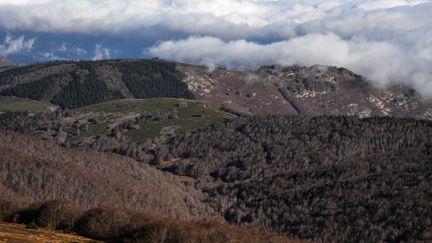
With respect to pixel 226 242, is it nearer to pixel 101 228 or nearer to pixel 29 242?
pixel 101 228

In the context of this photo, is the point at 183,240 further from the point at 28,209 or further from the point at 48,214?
the point at 28,209

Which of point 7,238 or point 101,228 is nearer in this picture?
point 7,238

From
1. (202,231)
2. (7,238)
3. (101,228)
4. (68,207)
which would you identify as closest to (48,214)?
(68,207)

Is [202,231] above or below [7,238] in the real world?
below

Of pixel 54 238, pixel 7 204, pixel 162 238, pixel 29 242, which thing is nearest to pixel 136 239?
pixel 162 238

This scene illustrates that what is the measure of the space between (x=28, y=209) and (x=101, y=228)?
1512 inches

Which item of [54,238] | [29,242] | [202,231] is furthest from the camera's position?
[202,231]

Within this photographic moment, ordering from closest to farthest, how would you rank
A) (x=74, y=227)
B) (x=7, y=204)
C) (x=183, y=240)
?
(x=183, y=240)
(x=74, y=227)
(x=7, y=204)

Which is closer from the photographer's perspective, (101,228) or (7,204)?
(101,228)

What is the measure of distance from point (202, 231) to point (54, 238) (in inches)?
1997

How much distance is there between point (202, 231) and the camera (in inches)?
6407

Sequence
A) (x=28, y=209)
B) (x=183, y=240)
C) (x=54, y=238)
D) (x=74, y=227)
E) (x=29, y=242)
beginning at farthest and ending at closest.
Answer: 1. (x=28, y=209)
2. (x=74, y=227)
3. (x=183, y=240)
4. (x=54, y=238)
5. (x=29, y=242)

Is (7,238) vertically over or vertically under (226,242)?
over

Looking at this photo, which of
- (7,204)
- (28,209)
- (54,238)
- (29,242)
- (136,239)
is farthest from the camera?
(7,204)
